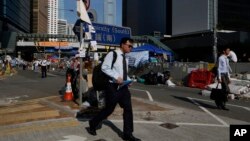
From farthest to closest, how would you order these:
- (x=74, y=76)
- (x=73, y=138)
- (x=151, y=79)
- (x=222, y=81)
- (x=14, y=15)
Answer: (x=14, y=15) < (x=151, y=79) < (x=74, y=76) < (x=222, y=81) < (x=73, y=138)

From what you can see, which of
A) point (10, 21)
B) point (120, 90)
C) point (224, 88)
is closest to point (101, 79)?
point (120, 90)

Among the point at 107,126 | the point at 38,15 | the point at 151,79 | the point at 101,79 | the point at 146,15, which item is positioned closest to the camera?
the point at 101,79

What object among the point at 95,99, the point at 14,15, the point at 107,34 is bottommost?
the point at 95,99

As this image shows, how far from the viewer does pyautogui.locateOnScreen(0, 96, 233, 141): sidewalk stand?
7.61 meters

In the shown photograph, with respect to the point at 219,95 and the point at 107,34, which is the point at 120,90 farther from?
the point at 107,34

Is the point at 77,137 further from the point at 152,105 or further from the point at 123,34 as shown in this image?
the point at 123,34

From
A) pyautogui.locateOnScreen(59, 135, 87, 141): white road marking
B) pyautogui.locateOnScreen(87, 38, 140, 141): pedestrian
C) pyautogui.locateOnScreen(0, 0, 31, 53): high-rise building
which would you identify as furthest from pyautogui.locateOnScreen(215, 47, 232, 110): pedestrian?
pyautogui.locateOnScreen(0, 0, 31, 53): high-rise building

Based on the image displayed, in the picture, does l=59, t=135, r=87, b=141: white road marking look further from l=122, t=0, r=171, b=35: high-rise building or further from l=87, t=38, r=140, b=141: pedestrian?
l=122, t=0, r=171, b=35: high-rise building

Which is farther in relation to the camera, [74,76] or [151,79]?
[151,79]

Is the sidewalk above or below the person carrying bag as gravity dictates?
below

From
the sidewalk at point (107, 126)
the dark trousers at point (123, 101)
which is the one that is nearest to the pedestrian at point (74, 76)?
the sidewalk at point (107, 126)

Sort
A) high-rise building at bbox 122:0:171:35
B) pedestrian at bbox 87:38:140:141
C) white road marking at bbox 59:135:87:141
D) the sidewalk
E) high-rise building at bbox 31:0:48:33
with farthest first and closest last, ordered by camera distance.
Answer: high-rise building at bbox 31:0:48:33 → high-rise building at bbox 122:0:171:35 → the sidewalk → white road marking at bbox 59:135:87:141 → pedestrian at bbox 87:38:140:141

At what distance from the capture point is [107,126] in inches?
328

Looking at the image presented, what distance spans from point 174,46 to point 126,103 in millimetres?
123749
